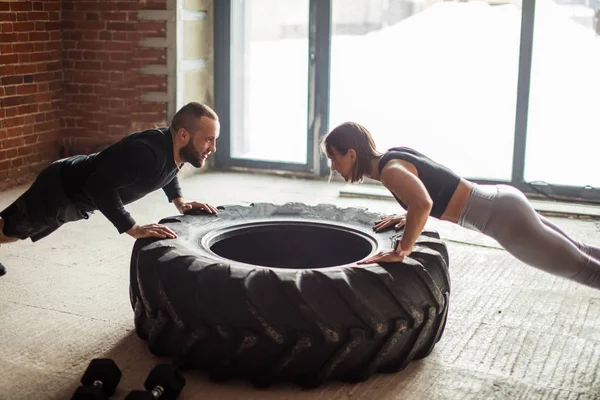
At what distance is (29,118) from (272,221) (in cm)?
374

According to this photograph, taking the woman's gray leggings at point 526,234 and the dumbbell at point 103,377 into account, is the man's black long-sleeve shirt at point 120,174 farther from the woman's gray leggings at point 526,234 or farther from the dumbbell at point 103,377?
the woman's gray leggings at point 526,234

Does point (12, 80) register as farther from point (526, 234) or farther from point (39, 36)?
point (526, 234)

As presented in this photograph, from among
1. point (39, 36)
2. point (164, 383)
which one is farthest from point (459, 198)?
point (39, 36)

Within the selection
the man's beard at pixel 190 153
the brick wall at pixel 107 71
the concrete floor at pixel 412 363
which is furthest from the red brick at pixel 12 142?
the man's beard at pixel 190 153

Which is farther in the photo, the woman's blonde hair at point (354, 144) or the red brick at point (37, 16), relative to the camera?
the red brick at point (37, 16)

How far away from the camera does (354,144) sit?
309 centimetres

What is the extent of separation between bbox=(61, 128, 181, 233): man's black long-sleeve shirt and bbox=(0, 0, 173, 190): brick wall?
310 cm

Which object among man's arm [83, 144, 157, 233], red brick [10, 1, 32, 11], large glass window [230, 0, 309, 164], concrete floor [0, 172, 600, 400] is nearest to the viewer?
concrete floor [0, 172, 600, 400]

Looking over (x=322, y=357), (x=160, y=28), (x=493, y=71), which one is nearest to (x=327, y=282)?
(x=322, y=357)

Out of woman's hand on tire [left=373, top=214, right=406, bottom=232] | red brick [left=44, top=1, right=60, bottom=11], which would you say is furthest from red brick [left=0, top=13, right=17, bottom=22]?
woman's hand on tire [left=373, top=214, right=406, bottom=232]

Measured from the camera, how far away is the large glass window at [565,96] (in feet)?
19.1

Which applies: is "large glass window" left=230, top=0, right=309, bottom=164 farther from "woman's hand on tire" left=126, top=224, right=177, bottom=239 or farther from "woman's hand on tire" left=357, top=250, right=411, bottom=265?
"woman's hand on tire" left=357, top=250, right=411, bottom=265

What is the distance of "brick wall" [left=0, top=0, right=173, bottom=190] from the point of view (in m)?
6.38

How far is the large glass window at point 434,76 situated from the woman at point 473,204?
3.10 metres
